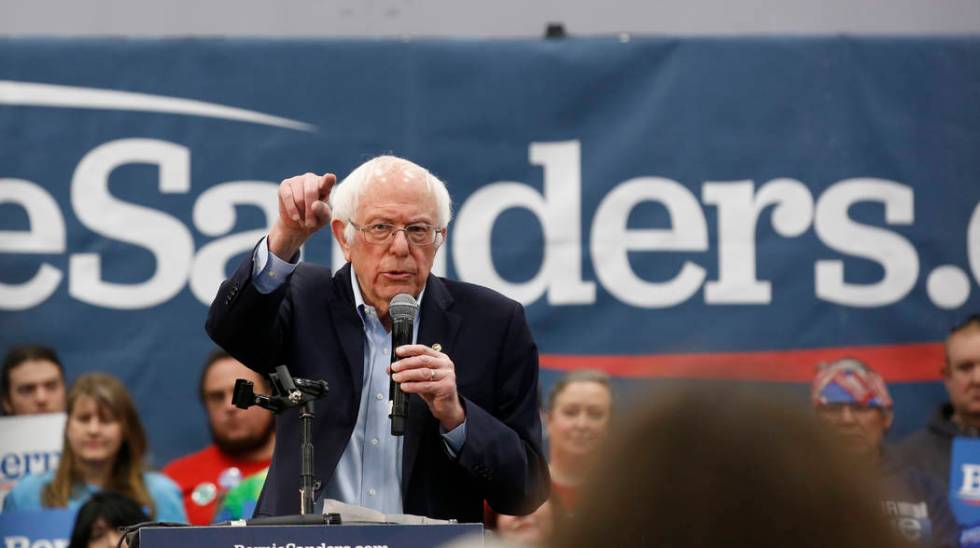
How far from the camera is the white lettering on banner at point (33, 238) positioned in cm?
609

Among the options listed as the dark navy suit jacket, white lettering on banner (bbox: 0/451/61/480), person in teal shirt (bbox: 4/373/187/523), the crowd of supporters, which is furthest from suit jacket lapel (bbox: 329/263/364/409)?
white lettering on banner (bbox: 0/451/61/480)

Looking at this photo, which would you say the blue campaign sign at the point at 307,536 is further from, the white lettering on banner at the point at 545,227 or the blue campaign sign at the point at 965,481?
the blue campaign sign at the point at 965,481

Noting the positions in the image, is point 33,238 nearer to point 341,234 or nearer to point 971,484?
point 341,234

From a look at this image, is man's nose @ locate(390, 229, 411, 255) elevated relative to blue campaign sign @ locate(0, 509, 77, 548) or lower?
elevated

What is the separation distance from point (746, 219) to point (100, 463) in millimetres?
2944

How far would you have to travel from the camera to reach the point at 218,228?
6156 millimetres

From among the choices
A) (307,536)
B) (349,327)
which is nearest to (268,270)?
(349,327)

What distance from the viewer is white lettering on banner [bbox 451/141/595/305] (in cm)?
618

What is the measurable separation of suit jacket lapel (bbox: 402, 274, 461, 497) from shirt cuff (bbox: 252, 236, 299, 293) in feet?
1.16

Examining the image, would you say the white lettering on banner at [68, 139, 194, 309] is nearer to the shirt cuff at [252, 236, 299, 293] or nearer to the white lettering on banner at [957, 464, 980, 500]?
the shirt cuff at [252, 236, 299, 293]

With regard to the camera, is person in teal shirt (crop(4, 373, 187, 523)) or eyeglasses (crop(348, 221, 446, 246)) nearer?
eyeglasses (crop(348, 221, 446, 246))

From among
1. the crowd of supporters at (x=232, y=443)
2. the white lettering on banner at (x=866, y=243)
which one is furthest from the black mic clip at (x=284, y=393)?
the white lettering on banner at (x=866, y=243)

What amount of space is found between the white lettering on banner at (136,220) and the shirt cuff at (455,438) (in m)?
3.36

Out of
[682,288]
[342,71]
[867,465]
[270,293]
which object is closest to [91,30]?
[342,71]
